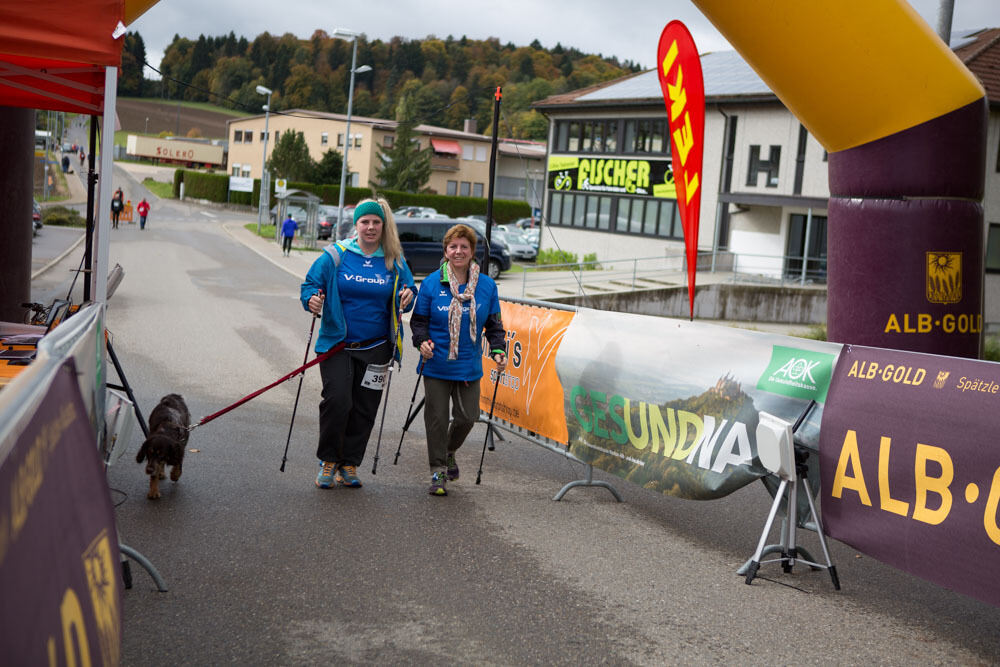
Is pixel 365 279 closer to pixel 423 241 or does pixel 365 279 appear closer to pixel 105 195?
pixel 105 195

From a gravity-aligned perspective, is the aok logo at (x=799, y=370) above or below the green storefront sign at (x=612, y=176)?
below

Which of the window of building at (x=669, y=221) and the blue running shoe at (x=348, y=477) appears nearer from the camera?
the blue running shoe at (x=348, y=477)

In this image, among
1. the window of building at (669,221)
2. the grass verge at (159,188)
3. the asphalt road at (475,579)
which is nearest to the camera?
the asphalt road at (475,579)

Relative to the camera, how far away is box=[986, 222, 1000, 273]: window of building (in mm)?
32500

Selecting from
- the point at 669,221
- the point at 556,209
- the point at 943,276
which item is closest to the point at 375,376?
the point at 943,276

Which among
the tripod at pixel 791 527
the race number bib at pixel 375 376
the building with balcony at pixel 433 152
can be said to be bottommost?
the tripod at pixel 791 527

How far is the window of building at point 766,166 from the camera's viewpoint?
35750 mm

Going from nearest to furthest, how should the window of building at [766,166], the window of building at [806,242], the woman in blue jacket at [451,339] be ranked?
1. the woman in blue jacket at [451,339]
2. the window of building at [806,242]
3. the window of building at [766,166]

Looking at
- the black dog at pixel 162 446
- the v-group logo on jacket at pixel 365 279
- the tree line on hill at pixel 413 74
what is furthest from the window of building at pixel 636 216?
the tree line on hill at pixel 413 74

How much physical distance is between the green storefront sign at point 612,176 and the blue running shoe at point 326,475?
3374 centimetres

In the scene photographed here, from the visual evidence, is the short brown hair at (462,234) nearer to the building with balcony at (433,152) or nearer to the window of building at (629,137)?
the window of building at (629,137)

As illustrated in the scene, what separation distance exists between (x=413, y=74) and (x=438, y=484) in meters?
148

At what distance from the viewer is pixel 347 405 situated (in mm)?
6926

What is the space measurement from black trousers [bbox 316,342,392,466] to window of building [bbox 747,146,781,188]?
102ft
